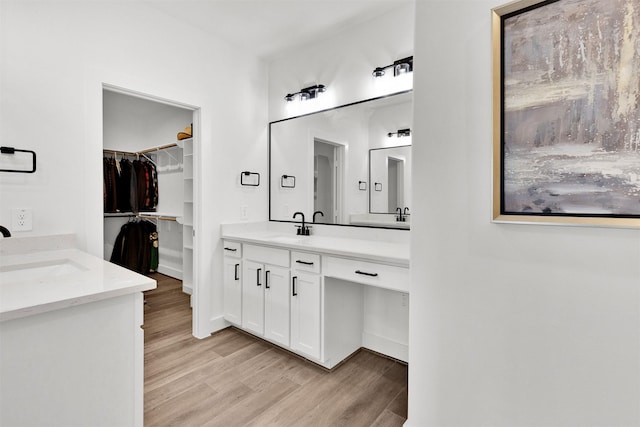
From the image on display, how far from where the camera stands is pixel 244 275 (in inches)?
109

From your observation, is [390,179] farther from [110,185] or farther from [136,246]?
[136,246]

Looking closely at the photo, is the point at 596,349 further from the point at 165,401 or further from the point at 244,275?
the point at 244,275

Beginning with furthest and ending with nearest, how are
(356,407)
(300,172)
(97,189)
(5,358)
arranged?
1. (300,172)
2. (97,189)
3. (356,407)
4. (5,358)

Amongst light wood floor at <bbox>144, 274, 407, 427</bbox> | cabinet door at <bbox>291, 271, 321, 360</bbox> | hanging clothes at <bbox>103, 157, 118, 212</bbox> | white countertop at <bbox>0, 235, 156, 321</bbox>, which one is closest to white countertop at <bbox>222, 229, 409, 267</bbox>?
cabinet door at <bbox>291, 271, 321, 360</bbox>

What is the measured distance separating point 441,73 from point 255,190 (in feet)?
7.46

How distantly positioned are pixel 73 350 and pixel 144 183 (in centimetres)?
406

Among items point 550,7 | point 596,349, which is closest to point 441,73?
point 550,7

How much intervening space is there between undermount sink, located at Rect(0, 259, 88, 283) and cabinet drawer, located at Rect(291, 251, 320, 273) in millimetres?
1290

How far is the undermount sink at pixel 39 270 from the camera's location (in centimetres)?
144

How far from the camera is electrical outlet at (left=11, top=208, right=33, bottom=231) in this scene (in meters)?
1.82

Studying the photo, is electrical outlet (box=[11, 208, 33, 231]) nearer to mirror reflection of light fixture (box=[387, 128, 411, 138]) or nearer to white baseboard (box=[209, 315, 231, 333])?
white baseboard (box=[209, 315, 231, 333])

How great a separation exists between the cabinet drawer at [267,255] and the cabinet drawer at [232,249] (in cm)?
9

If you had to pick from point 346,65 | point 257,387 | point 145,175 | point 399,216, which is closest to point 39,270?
point 257,387

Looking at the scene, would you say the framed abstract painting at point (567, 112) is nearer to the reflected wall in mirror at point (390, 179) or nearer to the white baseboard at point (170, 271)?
the reflected wall in mirror at point (390, 179)
